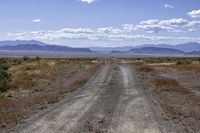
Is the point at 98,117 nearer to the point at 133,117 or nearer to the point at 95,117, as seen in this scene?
the point at 95,117

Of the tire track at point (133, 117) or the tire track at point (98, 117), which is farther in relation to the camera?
the tire track at point (133, 117)

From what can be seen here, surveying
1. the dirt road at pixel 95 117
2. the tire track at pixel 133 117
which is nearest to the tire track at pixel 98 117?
the dirt road at pixel 95 117

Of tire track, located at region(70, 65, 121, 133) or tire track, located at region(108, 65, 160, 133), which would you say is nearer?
tire track, located at region(70, 65, 121, 133)

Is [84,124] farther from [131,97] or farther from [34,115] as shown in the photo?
[131,97]

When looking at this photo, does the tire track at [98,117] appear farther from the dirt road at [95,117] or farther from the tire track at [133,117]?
the tire track at [133,117]

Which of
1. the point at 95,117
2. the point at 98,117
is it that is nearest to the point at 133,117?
the point at 98,117

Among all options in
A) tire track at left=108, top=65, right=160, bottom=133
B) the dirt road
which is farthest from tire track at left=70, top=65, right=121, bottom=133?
tire track at left=108, top=65, right=160, bottom=133

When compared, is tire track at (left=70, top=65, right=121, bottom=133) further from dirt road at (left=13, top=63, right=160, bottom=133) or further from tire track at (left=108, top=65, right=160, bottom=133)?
tire track at (left=108, top=65, right=160, bottom=133)

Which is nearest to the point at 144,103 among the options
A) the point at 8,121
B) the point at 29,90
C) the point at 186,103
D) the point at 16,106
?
the point at 186,103

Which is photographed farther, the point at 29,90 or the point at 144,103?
the point at 29,90

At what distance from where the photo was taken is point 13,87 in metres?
28.6

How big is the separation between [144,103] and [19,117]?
6447 mm

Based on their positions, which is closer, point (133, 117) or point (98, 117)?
point (98, 117)

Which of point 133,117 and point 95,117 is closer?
point 95,117
